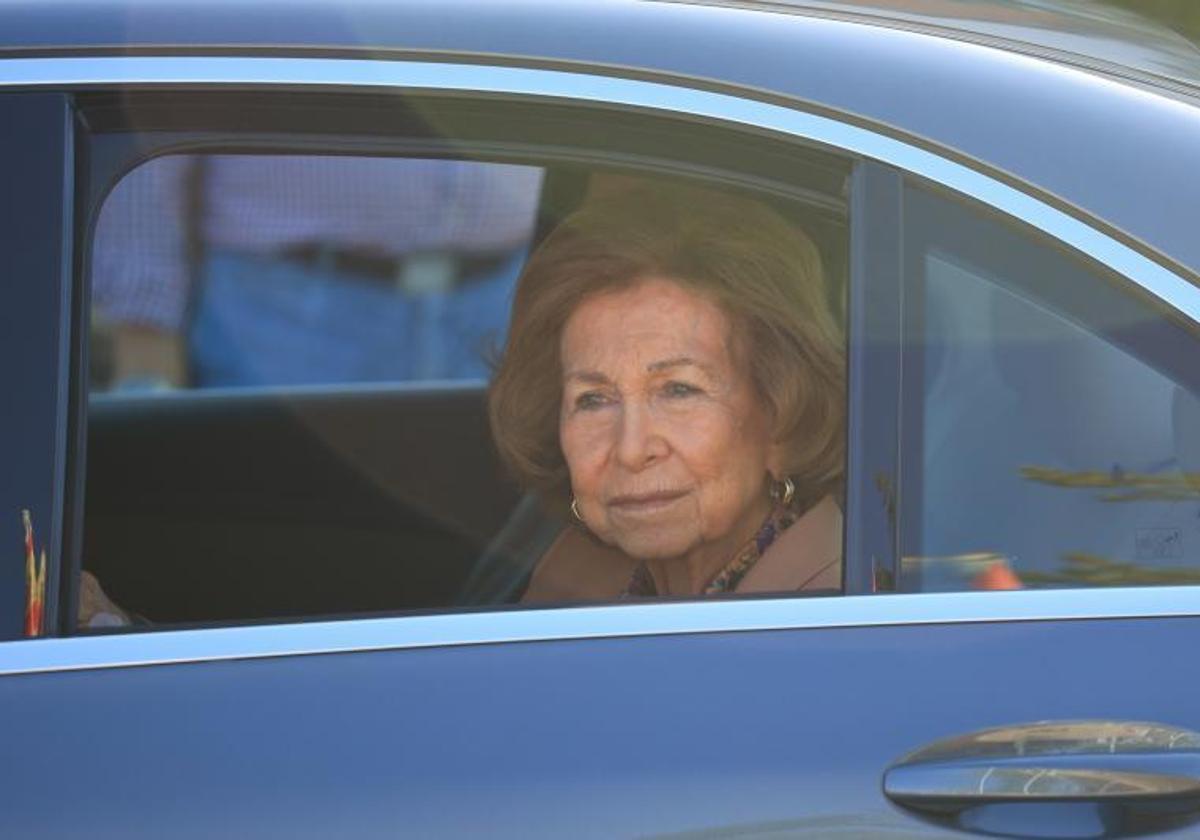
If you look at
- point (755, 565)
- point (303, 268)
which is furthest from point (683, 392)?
point (303, 268)

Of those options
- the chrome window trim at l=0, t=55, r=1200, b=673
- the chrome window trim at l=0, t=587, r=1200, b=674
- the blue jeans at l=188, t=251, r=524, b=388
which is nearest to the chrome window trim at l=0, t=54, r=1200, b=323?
the chrome window trim at l=0, t=55, r=1200, b=673

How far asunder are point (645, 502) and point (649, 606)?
0.61 metres

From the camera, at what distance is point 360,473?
3.48 m

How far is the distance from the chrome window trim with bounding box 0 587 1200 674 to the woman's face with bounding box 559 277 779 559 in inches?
22.2

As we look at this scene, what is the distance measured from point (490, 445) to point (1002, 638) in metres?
1.41

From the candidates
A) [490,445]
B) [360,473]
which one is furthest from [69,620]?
[360,473]

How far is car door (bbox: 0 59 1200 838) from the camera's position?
1789 millimetres

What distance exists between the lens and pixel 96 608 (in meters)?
2.24

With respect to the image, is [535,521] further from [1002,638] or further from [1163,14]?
[1163,14]

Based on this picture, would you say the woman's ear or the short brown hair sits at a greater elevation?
the short brown hair

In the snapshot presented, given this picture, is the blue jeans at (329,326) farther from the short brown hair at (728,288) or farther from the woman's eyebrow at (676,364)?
the woman's eyebrow at (676,364)

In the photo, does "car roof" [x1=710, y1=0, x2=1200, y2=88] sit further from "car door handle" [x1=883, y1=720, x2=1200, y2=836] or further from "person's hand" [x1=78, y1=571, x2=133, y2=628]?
"person's hand" [x1=78, y1=571, x2=133, y2=628]

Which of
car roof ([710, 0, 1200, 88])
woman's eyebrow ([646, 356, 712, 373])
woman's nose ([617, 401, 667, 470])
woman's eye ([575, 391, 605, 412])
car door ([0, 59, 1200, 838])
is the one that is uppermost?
car roof ([710, 0, 1200, 88])

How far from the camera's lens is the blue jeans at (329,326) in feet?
10.6
